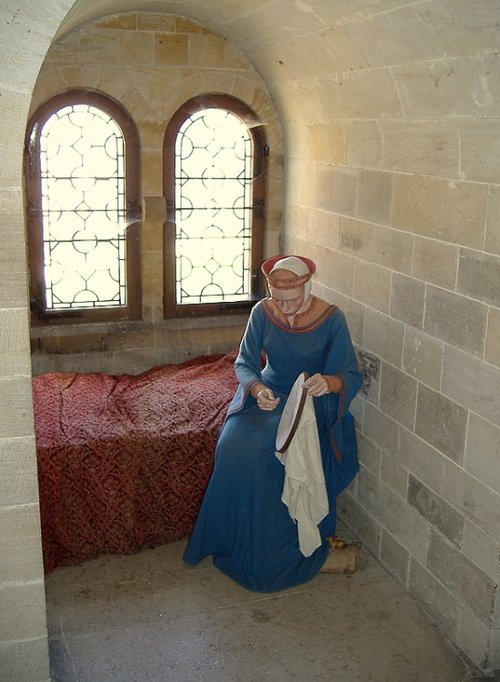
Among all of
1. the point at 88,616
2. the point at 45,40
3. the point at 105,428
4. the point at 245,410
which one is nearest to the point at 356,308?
the point at 245,410

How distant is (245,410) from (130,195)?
67.3 inches

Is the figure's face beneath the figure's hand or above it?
above

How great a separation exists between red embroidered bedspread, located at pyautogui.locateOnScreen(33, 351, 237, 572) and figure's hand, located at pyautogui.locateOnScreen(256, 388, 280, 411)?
0.51m

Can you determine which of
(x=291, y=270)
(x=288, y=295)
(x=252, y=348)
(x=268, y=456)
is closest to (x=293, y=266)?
(x=291, y=270)

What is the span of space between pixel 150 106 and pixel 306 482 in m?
2.53

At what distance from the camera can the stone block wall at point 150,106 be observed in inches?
181

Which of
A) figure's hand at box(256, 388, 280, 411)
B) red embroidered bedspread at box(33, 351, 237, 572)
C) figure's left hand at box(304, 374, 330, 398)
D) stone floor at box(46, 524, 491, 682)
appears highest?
figure's left hand at box(304, 374, 330, 398)

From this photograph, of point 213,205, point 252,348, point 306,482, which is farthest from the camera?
point 213,205

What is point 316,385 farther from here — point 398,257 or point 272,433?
point 398,257

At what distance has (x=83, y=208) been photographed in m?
4.83

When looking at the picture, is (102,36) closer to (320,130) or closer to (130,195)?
(130,195)

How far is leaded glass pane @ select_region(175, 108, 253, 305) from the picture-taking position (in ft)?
16.4

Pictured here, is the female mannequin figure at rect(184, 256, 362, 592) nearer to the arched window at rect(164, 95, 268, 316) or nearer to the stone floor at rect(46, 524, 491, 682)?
the stone floor at rect(46, 524, 491, 682)

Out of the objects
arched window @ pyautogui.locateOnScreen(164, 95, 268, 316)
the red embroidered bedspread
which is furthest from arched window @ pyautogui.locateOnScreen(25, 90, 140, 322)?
the red embroidered bedspread
